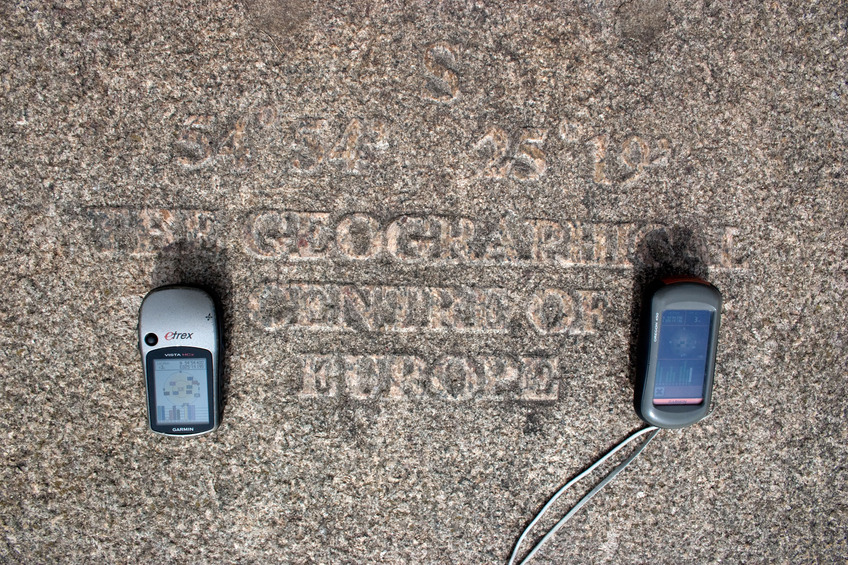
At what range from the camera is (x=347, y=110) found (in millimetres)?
1299

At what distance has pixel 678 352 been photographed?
4.25ft

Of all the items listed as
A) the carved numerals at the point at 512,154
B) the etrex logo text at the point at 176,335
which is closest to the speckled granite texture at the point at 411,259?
the carved numerals at the point at 512,154

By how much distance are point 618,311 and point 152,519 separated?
4.85ft

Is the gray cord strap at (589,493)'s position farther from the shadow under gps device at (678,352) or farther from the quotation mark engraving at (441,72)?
the quotation mark engraving at (441,72)

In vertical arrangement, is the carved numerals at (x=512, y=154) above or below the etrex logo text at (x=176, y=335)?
above

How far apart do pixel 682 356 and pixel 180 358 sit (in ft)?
4.42

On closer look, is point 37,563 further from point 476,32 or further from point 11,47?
point 476,32

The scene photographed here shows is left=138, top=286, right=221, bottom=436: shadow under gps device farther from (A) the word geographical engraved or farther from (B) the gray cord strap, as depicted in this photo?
(B) the gray cord strap

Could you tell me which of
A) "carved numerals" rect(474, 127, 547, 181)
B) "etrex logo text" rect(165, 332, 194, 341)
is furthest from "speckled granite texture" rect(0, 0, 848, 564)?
"etrex logo text" rect(165, 332, 194, 341)

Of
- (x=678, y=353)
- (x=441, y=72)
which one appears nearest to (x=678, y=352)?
(x=678, y=353)

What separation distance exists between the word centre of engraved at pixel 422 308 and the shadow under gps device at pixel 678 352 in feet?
0.49

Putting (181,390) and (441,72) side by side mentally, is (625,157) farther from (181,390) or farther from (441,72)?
(181,390)

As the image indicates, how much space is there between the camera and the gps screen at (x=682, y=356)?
1277 millimetres

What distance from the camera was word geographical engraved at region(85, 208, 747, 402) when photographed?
1312 millimetres
